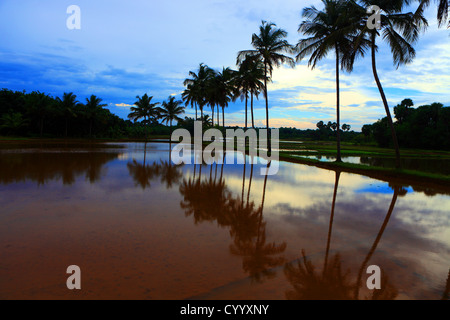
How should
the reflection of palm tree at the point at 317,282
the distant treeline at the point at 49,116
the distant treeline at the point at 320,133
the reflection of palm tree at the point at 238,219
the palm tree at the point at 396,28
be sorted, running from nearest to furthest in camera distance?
the reflection of palm tree at the point at 317,282
the reflection of palm tree at the point at 238,219
the palm tree at the point at 396,28
the distant treeline at the point at 49,116
the distant treeline at the point at 320,133

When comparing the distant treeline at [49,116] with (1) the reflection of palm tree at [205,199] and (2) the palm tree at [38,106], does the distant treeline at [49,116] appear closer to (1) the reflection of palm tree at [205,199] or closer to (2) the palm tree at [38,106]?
(2) the palm tree at [38,106]

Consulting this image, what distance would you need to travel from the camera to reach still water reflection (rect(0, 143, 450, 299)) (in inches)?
120

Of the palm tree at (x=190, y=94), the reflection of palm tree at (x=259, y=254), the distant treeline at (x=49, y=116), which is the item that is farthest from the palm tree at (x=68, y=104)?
the reflection of palm tree at (x=259, y=254)

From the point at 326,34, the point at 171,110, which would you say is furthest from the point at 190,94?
the point at 326,34

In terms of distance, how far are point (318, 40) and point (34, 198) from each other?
18.2m

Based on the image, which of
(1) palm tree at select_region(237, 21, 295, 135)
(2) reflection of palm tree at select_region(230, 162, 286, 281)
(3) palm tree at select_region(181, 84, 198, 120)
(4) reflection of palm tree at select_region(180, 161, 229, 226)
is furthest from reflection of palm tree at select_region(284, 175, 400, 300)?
(3) palm tree at select_region(181, 84, 198, 120)

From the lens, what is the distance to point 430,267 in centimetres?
376

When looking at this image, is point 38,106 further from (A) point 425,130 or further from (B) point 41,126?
(A) point 425,130

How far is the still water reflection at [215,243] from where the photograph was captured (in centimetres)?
305

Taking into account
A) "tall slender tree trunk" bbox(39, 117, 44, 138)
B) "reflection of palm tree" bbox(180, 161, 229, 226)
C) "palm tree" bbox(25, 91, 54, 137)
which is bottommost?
"reflection of palm tree" bbox(180, 161, 229, 226)

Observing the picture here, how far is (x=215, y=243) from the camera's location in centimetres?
436

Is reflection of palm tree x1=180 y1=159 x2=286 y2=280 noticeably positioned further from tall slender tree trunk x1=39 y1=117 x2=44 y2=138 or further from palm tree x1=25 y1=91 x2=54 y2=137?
tall slender tree trunk x1=39 y1=117 x2=44 y2=138
